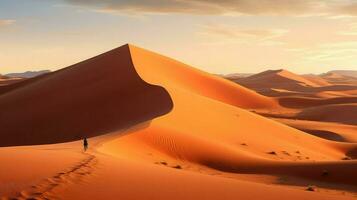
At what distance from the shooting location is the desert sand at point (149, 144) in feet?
24.9

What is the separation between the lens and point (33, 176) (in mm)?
7348

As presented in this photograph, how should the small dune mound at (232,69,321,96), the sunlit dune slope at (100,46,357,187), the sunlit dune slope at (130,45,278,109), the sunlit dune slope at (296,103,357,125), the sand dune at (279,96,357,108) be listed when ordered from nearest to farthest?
the sunlit dune slope at (100,46,357,187) → the sunlit dune slope at (130,45,278,109) → the sunlit dune slope at (296,103,357,125) → the sand dune at (279,96,357,108) → the small dune mound at (232,69,321,96)

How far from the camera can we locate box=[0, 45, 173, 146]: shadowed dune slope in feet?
73.0

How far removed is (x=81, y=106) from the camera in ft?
85.7

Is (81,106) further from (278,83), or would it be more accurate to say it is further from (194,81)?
(278,83)

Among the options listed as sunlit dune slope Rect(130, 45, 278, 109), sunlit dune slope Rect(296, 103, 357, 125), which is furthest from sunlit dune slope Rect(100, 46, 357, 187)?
sunlit dune slope Rect(296, 103, 357, 125)

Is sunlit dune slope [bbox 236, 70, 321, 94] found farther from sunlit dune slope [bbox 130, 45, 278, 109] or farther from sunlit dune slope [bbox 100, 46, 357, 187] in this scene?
sunlit dune slope [bbox 100, 46, 357, 187]

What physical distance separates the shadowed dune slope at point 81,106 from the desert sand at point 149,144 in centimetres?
9

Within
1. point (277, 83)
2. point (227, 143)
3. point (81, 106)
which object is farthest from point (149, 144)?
→ point (277, 83)

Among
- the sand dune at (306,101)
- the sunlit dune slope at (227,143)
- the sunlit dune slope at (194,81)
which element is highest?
the sunlit dune slope at (194,81)

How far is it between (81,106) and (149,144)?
41.0 ft

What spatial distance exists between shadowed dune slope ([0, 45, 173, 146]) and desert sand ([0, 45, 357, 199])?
9 centimetres

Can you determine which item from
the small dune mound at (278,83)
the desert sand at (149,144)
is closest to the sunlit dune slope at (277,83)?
the small dune mound at (278,83)

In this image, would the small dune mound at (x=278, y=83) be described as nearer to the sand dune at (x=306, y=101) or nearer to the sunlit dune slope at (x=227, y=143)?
the sand dune at (x=306, y=101)
